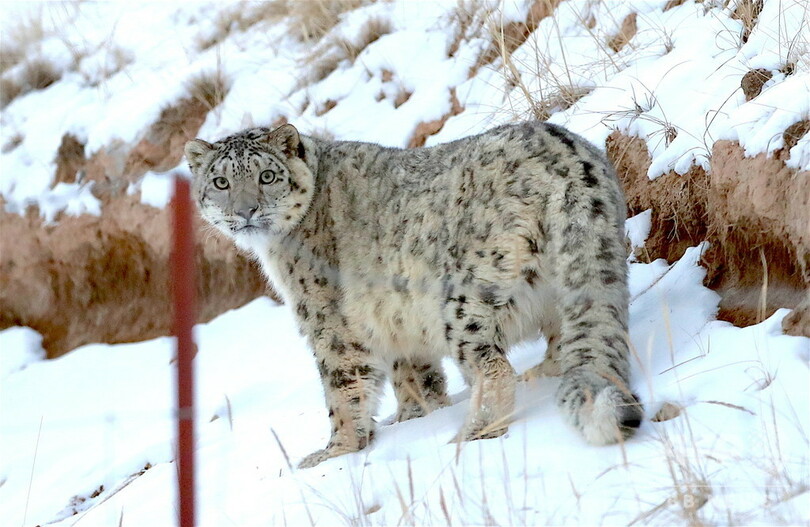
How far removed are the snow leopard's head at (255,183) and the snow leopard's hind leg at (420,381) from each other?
3.42 feet

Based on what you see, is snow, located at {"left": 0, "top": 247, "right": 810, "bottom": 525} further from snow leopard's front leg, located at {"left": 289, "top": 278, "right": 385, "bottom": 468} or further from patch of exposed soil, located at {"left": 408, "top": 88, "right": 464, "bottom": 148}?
patch of exposed soil, located at {"left": 408, "top": 88, "right": 464, "bottom": 148}

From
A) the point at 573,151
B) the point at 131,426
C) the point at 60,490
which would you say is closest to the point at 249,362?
the point at 131,426

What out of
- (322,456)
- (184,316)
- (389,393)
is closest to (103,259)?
(389,393)

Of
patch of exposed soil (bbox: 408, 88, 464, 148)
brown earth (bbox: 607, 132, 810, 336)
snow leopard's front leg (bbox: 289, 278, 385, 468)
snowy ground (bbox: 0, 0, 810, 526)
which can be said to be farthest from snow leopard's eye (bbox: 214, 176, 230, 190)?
patch of exposed soil (bbox: 408, 88, 464, 148)

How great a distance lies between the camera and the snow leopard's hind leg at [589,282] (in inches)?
170

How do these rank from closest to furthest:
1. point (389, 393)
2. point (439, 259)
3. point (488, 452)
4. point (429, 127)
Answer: point (488, 452)
point (439, 259)
point (389, 393)
point (429, 127)

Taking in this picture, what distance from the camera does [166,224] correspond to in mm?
9891

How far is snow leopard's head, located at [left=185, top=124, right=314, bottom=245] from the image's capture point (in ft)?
18.4

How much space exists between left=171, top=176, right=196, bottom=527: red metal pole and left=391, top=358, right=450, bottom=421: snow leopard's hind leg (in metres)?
2.80

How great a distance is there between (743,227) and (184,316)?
3.17 meters

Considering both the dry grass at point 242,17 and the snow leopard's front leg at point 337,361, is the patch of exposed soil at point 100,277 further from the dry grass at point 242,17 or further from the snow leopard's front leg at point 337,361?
the snow leopard's front leg at point 337,361

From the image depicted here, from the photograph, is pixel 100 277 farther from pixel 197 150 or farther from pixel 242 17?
pixel 197 150

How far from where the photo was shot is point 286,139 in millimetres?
5824

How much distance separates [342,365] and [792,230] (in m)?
2.35
